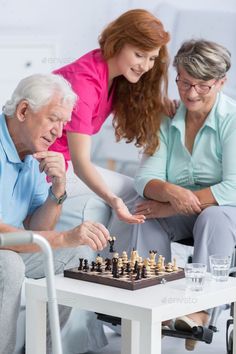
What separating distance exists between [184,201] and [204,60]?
568 millimetres

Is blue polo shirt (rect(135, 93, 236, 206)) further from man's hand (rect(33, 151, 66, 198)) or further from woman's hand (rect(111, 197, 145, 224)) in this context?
man's hand (rect(33, 151, 66, 198))

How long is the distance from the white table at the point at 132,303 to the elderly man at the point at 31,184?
8 centimetres

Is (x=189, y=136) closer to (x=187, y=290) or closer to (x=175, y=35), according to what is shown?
(x=187, y=290)

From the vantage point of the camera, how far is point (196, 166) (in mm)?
3740

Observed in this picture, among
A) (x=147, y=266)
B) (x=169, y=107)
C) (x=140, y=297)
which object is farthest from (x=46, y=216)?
(x=169, y=107)

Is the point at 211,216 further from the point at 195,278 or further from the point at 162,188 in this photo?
the point at 195,278

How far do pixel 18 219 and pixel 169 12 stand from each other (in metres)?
2.21

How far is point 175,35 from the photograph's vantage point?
199 inches

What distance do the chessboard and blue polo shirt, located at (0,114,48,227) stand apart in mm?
310

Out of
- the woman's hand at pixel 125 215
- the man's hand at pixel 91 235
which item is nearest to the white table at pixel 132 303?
the man's hand at pixel 91 235

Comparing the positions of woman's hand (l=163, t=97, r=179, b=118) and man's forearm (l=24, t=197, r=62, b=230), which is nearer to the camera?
man's forearm (l=24, t=197, r=62, b=230)

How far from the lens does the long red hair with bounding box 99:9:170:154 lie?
359 cm

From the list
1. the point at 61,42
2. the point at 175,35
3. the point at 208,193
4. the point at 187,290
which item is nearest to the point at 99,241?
the point at 187,290

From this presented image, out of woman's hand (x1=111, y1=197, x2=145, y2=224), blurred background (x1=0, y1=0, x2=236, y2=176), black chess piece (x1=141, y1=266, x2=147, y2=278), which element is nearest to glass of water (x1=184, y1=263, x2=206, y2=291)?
black chess piece (x1=141, y1=266, x2=147, y2=278)
